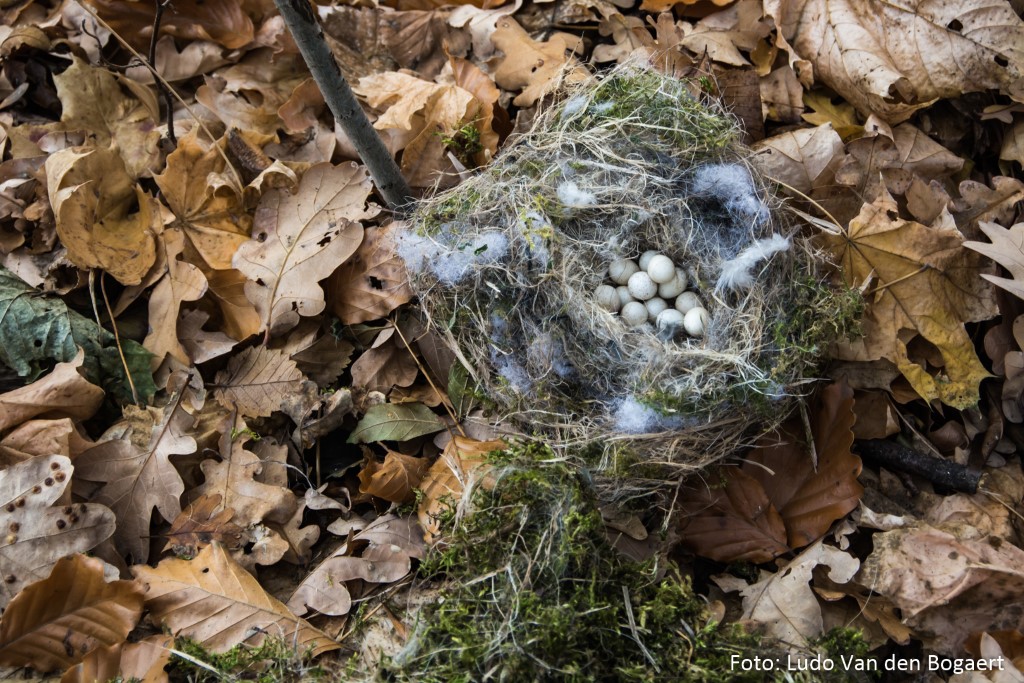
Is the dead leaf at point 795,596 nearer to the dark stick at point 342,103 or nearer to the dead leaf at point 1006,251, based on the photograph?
the dead leaf at point 1006,251

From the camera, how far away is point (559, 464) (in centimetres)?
205

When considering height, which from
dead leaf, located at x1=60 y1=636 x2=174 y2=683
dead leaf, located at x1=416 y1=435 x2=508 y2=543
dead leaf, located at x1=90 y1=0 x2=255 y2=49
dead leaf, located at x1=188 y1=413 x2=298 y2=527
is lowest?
dead leaf, located at x1=60 y1=636 x2=174 y2=683

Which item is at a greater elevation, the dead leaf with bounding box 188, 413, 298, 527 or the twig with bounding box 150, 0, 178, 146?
the twig with bounding box 150, 0, 178, 146

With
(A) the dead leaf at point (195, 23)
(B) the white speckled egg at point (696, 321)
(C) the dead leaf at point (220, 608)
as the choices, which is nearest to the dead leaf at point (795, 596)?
(B) the white speckled egg at point (696, 321)

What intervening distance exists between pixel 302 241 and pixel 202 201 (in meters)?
0.44

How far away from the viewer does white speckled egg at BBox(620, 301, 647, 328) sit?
2.40 metres

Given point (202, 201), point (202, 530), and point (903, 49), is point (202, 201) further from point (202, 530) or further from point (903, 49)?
point (903, 49)

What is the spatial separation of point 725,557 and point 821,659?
0.38 m

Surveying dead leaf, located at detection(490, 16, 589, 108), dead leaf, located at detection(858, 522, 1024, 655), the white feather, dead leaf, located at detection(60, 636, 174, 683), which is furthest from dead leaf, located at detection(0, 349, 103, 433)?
dead leaf, located at detection(858, 522, 1024, 655)

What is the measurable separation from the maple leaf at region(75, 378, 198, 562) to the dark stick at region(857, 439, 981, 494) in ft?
6.92

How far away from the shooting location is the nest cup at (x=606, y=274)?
2.13m

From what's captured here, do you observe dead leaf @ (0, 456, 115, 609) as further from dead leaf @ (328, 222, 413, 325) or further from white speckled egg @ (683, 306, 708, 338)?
white speckled egg @ (683, 306, 708, 338)

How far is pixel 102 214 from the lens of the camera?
256 cm

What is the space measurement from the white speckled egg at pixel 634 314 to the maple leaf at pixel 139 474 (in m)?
1.41
